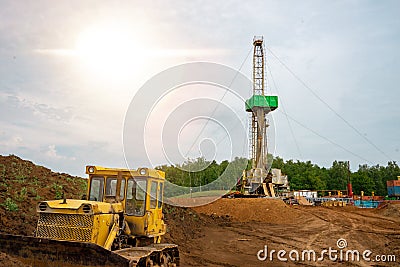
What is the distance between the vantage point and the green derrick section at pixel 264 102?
4666 cm

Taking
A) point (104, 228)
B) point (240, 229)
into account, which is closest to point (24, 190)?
point (104, 228)

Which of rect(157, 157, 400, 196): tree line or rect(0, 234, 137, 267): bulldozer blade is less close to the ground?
rect(157, 157, 400, 196): tree line

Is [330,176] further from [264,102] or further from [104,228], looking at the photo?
[104,228]

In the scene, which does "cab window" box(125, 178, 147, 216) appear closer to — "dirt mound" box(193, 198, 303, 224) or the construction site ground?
the construction site ground

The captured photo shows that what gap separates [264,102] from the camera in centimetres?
4675

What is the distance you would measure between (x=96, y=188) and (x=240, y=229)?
16.1 m

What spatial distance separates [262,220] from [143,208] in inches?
836

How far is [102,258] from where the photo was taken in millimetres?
6746

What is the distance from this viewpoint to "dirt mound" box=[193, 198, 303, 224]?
29114mm

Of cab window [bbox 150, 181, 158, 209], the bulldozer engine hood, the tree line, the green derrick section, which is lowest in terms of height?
the bulldozer engine hood

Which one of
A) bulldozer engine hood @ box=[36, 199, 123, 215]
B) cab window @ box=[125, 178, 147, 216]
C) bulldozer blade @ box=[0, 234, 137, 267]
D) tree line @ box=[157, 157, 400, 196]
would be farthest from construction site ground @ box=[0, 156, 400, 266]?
tree line @ box=[157, 157, 400, 196]

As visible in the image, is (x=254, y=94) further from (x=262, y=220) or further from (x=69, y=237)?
(x=69, y=237)

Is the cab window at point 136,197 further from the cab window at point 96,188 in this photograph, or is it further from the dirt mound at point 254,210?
the dirt mound at point 254,210

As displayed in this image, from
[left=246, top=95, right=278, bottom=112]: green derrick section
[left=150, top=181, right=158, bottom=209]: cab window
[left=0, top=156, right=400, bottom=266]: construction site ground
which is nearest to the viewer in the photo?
[left=150, top=181, right=158, bottom=209]: cab window
